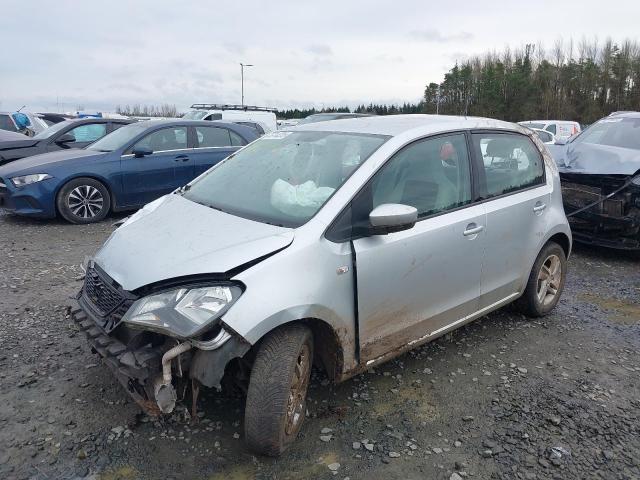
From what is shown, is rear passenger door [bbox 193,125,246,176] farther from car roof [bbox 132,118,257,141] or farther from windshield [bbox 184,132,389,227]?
windshield [bbox 184,132,389,227]

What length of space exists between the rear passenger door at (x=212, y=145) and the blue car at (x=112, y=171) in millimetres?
17

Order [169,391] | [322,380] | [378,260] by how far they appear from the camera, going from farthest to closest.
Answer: [322,380]
[378,260]
[169,391]

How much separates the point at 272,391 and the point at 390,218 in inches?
43.3

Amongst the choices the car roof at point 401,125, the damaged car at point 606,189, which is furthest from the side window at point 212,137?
the damaged car at point 606,189

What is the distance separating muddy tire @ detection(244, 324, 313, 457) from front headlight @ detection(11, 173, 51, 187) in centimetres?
634

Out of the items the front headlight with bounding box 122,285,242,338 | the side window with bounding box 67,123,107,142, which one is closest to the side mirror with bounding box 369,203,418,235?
the front headlight with bounding box 122,285,242,338

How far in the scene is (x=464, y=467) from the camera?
265cm

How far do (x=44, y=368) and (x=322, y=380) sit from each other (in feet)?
6.11

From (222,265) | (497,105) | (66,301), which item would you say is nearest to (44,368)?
(66,301)

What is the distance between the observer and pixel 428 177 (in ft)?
11.3

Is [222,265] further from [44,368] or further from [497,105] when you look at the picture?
[497,105]

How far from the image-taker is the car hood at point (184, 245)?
8.43ft

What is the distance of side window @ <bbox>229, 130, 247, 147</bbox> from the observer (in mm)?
9258

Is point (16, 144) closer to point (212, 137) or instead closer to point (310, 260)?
point (212, 137)
